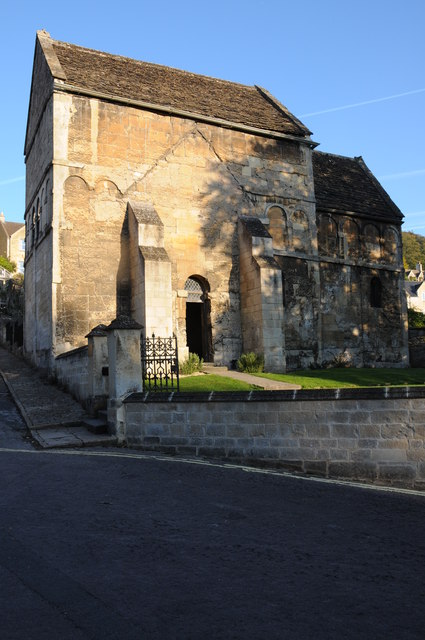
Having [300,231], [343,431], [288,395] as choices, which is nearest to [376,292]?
[300,231]

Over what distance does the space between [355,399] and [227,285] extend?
40.4ft

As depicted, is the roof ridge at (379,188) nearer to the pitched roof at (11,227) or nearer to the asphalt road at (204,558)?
the asphalt road at (204,558)

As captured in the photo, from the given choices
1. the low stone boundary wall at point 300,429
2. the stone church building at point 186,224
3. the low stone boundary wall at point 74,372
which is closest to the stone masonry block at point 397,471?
the low stone boundary wall at point 300,429

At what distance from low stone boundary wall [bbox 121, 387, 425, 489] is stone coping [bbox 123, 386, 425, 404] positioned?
1 cm

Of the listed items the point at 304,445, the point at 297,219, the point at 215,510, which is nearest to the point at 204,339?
the point at 297,219

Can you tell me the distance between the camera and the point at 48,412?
13.4 meters

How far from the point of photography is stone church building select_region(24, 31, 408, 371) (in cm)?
1770

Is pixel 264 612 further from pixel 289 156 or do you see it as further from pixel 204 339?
pixel 289 156

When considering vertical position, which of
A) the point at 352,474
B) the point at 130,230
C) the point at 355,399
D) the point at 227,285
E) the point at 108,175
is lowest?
the point at 352,474

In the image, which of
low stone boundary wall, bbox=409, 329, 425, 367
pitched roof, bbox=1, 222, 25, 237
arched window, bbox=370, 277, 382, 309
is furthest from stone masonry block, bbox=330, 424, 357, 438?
pitched roof, bbox=1, 222, 25, 237

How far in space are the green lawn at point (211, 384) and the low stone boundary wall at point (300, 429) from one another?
10.6 feet

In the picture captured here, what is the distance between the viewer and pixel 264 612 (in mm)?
3635

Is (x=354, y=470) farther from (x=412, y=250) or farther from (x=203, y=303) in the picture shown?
(x=412, y=250)

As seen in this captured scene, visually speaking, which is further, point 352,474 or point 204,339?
point 204,339
